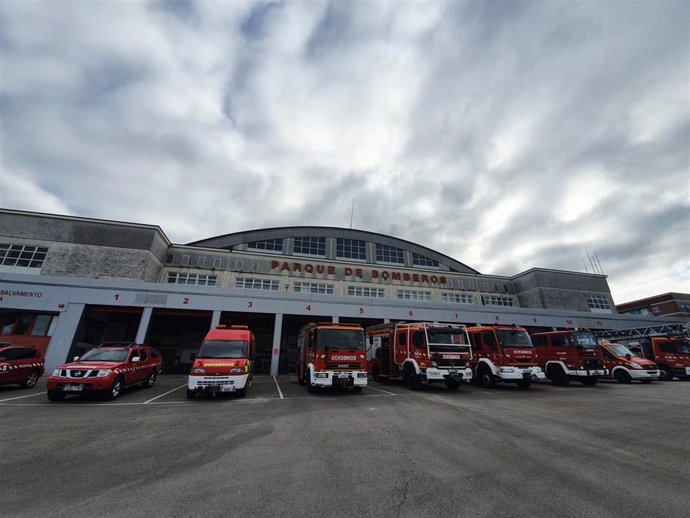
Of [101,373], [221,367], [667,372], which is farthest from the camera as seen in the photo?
[667,372]

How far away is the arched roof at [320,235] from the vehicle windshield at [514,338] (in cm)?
2544

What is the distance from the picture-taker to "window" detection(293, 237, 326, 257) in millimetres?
36500

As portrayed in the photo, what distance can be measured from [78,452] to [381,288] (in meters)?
29.2

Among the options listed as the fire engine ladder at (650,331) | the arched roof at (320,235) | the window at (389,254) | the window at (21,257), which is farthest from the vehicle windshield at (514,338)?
the window at (21,257)

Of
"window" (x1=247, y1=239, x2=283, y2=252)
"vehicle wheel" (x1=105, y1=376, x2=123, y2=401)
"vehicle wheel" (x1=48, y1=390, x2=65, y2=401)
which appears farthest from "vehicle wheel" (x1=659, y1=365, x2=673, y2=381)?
"window" (x1=247, y1=239, x2=283, y2=252)

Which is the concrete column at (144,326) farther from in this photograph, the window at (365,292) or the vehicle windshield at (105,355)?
the window at (365,292)

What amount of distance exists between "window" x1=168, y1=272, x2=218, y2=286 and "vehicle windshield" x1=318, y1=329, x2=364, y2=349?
21.2 metres

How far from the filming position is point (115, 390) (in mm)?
10352

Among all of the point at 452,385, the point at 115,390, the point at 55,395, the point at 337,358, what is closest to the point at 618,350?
the point at 452,385

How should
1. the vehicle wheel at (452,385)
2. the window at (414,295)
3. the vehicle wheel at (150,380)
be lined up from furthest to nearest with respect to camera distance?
1. the window at (414,295)
2. the vehicle wheel at (452,385)
3. the vehicle wheel at (150,380)

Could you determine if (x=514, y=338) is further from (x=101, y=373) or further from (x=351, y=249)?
(x=351, y=249)

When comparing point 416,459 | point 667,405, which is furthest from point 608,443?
point 667,405

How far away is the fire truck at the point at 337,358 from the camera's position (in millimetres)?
11953

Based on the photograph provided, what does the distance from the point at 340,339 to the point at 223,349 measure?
4.76 m
